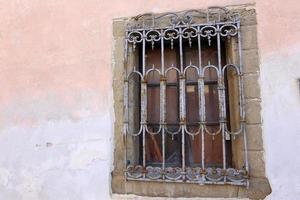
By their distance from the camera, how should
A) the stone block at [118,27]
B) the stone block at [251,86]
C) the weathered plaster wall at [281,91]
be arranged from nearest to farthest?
the weathered plaster wall at [281,91] → the stone block at [251,86] → the stone block at [118,27]

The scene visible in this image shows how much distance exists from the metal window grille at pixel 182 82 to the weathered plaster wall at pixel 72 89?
0.42 feet

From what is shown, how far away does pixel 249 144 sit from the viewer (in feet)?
7.43

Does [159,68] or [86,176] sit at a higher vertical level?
[159,68]

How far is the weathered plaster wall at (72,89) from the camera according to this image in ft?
7.50

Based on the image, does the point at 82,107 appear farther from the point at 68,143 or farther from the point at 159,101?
the point at 159,101

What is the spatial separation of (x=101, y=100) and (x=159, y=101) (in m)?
0.46

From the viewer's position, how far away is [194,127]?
247cm

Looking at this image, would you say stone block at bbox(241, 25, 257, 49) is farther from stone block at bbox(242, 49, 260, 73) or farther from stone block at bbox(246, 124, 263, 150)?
stone block at bbox(246, 124, 263, 150)

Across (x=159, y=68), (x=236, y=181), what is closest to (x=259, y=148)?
(x=236, y=181)

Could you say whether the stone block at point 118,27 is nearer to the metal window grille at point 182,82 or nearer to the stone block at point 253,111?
the metal window grille at point 182,82

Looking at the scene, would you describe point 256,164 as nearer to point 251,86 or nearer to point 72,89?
point 251,86

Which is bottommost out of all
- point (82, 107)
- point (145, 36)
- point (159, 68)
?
point (82, 107)

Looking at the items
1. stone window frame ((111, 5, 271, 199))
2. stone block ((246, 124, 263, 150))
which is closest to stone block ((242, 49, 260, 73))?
stone window frame ((111, 5, 271, 199))

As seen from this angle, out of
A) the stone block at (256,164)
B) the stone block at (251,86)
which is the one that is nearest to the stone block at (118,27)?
the stone block at (251,86)
